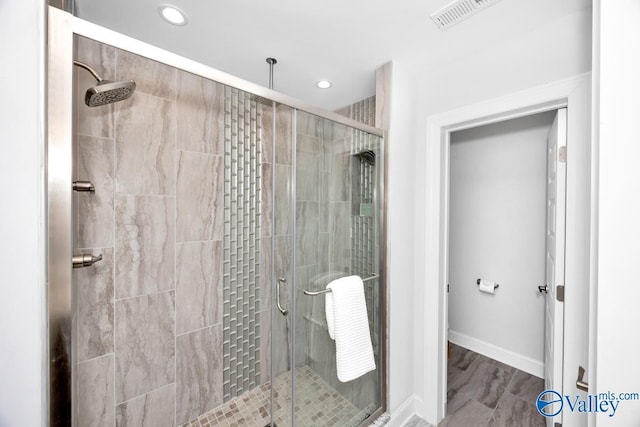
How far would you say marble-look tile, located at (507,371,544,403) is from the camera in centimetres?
188

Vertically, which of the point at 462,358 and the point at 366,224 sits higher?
the point at 366,224

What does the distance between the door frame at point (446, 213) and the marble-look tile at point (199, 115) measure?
4.57 ft

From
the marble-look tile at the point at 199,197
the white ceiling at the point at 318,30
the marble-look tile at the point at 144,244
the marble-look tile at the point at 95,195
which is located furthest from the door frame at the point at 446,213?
the marble-look tile at the point at 95,195

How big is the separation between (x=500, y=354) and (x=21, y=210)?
3263 millimetres

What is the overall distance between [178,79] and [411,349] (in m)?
2.33

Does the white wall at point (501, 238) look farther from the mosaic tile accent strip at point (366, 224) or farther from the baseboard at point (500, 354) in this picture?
the mosaic tile accent strip at point (366, 224)

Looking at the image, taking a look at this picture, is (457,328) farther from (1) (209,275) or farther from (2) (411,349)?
(1) (209,275)

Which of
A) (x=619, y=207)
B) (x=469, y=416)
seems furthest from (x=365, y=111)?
(x=469, y=416)

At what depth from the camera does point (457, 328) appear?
8.66 ft

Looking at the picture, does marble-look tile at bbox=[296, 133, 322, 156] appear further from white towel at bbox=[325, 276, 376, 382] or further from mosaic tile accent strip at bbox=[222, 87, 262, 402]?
white towel at bbox=[325, 276, 376, 382]

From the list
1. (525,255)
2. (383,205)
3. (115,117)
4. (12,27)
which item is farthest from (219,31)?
(525,255)

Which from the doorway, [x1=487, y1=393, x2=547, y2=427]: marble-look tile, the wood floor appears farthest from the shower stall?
the doorway

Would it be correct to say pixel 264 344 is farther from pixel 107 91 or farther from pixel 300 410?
pixel 107 91

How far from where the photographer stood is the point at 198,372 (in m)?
1.60
